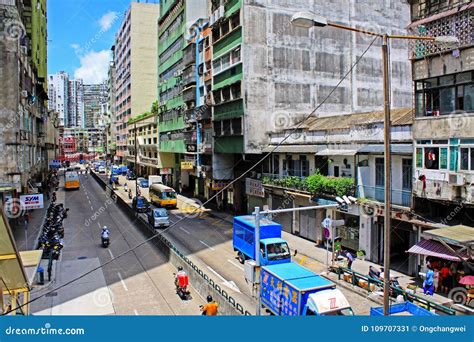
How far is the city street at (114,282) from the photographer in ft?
57.1

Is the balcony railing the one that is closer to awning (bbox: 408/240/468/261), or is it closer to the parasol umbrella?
awning (bbox: 408/240/468/261)

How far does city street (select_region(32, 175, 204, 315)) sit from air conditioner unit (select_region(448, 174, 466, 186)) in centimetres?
1245

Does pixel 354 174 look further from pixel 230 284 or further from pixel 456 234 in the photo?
pixel 230 284

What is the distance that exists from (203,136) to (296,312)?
35575 mm

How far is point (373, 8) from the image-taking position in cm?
4159

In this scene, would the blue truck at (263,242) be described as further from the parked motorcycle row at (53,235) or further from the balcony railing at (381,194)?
the parked motorcycle row at (53,235)

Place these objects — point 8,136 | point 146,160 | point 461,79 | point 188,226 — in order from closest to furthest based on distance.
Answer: point 461,79
point 8,136
point 188,226
point 146,160

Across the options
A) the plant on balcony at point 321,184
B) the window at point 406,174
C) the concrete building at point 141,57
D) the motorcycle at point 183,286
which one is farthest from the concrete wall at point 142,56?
the motorcycle at point 183,286

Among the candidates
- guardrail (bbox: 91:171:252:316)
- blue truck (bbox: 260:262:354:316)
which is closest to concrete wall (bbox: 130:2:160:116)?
guardrail (bbox: 91:171:252:316)

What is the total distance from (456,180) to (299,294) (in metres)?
9.76

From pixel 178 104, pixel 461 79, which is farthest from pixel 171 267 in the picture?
pixel 178 104

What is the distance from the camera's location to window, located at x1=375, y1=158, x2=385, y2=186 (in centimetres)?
2467

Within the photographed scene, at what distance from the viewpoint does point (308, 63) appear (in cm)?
3922

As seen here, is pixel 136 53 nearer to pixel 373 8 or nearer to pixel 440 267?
pixel 373 8
